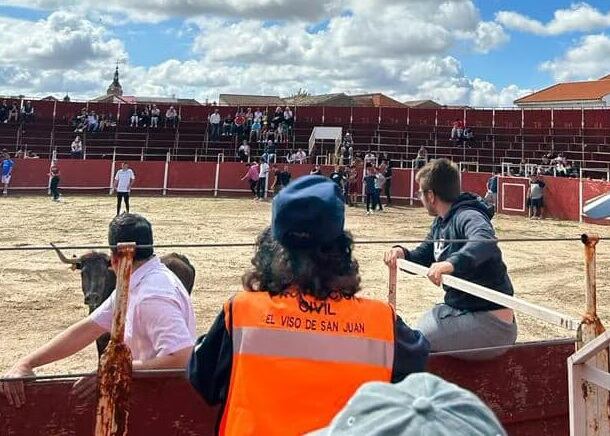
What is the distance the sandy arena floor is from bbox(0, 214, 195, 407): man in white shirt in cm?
303

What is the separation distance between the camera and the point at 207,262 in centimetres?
1048

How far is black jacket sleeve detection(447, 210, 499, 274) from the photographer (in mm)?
2785

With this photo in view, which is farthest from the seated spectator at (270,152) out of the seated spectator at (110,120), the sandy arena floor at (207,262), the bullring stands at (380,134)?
the seated spectator at (110,120)

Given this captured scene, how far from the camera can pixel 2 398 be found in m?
2.25

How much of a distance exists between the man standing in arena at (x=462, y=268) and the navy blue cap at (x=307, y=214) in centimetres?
121

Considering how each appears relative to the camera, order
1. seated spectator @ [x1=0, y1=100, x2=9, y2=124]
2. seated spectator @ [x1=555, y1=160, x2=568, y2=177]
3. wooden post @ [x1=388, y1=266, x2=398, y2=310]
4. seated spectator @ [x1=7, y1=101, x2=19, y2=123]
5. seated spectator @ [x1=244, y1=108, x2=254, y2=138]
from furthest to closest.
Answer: seated spectator @ [x1=244, y1=108, x2=254, y2=138], seated spectator @ [x1=7, y1=101, x2=19, y2=123], seated spectator @ [x1=0, y1=100, x2=9, y2=124], seated spectator @ [x1=555, y1=160, x2=568, y2=177], wooden post @ [x1=388, y1=266, x2=398, y2=310]

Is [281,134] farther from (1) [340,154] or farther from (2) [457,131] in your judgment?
(2) [457,131]

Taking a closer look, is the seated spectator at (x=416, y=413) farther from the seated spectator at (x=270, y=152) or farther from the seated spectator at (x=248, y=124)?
the seated spectator at (x=248, y=124)

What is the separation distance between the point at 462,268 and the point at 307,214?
4.46 feet

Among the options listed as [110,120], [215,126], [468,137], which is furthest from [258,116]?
[468,137]

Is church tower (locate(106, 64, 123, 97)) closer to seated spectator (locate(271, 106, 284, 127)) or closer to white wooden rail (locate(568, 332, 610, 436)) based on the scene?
seated spectator (locate(271, 106, 284, 127))

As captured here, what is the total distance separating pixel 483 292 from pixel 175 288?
1.34m

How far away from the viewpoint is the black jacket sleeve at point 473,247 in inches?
110

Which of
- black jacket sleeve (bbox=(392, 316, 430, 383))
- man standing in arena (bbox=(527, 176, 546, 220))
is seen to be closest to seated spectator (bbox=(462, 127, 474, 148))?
man standing in arena (bbox=(527, 176, 546, 220))
